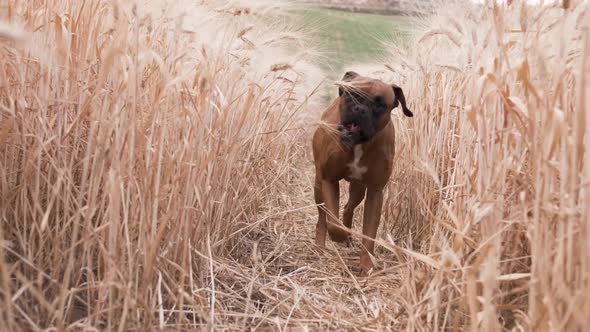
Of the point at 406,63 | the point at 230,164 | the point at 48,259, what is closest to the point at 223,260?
the point at 230,164

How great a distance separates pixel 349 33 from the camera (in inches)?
443

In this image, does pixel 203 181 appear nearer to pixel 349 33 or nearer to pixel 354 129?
pixel 354 129

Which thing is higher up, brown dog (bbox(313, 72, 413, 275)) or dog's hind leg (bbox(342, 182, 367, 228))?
brown dog (bbox(313, 72, 413, 275))

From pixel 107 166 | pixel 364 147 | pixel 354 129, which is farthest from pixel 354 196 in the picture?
pixel 107 166

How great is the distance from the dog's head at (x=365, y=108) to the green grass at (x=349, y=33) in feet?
1.47

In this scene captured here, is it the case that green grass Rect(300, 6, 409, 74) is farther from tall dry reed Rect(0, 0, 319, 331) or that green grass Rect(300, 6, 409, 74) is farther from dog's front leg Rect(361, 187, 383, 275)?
tall dry reed Rect(0, 0, 319, 331)

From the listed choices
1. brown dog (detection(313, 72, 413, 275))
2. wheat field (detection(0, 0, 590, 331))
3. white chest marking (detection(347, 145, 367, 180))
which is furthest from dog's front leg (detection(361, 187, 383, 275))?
wheat field (detection(0, 0, 590, 331))

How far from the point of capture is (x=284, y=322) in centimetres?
262

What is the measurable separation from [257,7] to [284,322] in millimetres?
1686

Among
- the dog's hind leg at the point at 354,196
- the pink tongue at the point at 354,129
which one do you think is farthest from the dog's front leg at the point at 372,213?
the pink tongue at the point at 354,129

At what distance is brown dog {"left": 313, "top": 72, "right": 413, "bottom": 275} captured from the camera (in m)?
3.93

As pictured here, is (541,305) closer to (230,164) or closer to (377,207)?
(230,164)

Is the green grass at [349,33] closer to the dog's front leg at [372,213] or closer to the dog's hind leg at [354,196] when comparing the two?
the dog's hind leg at [354,196]

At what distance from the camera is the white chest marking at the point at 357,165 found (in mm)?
4047
